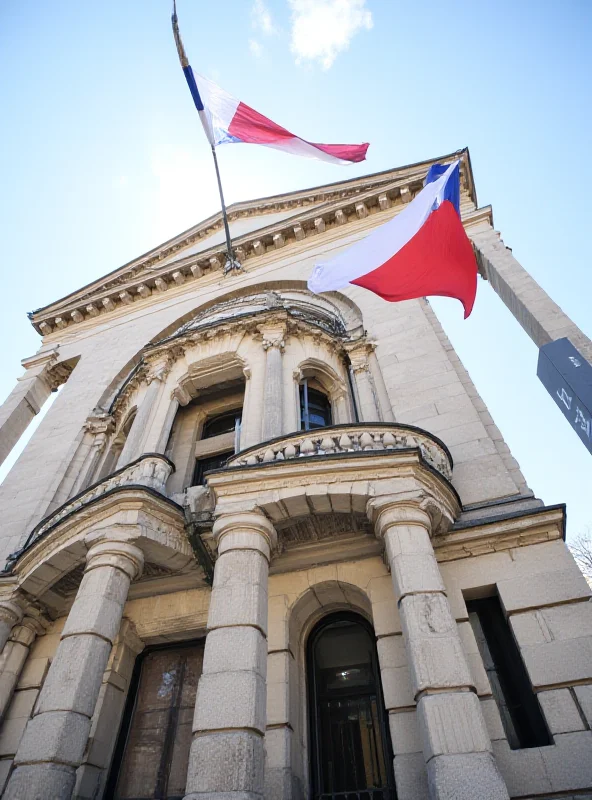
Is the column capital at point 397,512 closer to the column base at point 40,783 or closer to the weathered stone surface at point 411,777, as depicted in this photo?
the weathered stone surface at point 411,777

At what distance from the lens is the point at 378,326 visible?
15.4 meters

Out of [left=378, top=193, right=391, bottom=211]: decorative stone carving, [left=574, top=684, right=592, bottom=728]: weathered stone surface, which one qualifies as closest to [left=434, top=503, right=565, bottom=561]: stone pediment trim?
[left=574, top=684, right=592, bottom=728]: weathered stone surface

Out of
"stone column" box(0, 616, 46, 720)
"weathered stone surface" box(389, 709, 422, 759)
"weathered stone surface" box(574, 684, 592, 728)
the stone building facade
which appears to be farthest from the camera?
"stone column" box(0, 616, 46, 720)

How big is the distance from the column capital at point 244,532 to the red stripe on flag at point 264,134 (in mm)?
13122

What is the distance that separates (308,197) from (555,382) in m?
21.2

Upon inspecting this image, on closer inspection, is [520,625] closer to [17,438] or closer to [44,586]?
[44,586]

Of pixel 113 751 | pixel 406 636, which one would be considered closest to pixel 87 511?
pixel 113 751

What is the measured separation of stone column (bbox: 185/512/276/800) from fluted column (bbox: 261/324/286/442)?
322 cm

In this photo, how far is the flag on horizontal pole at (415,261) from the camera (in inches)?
393

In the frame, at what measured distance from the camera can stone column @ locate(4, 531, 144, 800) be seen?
6.23 m

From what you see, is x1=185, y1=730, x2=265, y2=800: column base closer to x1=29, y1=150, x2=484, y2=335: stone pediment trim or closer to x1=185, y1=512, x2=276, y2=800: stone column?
x1=185, y1=512, x2=276, y2=800: stone column

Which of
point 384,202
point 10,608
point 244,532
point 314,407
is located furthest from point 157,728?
point 384,202

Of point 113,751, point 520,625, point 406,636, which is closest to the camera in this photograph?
point 406,636

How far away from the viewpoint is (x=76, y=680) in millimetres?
6973
